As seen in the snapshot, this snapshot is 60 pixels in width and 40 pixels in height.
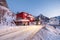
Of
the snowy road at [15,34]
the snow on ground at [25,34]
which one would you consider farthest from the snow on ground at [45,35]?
the snowy road at [15,34]

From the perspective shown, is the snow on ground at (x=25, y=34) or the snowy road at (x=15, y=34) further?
the snow on ground at (x=25, y=34)

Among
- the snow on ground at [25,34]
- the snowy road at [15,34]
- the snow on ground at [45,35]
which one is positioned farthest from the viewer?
the snow on ground at [45,35]

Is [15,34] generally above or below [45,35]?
above

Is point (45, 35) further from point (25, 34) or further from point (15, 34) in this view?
point (15, 34)

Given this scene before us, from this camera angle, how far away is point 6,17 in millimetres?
12617

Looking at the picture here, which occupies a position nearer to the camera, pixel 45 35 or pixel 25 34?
A: pixel 25 34

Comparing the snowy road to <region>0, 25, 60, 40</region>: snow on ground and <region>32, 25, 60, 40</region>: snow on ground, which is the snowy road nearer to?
<region>0, 25, 60, 40</region>: snow on ground

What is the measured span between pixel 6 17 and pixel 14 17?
774 mm

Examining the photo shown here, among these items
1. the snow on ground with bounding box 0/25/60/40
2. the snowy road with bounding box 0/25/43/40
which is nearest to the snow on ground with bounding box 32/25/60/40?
the snow on ground with bounding box 0/25/60/40

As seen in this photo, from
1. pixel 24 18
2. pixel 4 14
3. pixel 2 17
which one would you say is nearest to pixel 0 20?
pixel 2 17

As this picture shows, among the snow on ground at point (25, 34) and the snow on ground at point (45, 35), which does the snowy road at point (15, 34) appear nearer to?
the snow on ground at point (25, 34)

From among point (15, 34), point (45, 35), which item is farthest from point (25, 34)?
point (45, 35)

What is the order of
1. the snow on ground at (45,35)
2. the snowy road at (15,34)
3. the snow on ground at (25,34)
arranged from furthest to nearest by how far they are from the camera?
the snow on ground at (45,35), the snow on ground at (25,34), the snowy road at (15,34)

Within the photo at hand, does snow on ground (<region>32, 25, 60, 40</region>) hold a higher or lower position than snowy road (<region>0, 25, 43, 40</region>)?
lower
